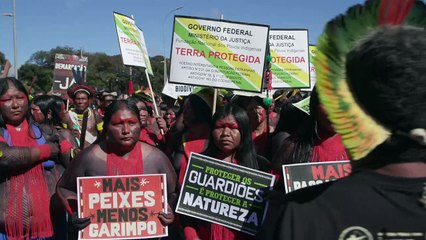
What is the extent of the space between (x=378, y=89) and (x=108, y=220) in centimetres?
247

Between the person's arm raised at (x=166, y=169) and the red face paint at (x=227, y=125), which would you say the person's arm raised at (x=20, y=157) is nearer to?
the person's arm raised at (x=166, y=169)

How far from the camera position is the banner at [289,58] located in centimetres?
780

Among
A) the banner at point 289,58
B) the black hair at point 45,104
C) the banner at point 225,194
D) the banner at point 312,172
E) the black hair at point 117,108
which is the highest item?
the banner at point 289,58

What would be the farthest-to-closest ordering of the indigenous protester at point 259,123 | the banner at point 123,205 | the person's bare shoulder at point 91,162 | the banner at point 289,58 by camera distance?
the banner at point 289,58
the indigenous protester at point 259,123
the person's bare shoulder at point 91,162
the banner at point 123,205

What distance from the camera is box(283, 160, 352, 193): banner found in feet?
9.83

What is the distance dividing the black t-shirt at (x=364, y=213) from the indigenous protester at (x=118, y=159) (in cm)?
219

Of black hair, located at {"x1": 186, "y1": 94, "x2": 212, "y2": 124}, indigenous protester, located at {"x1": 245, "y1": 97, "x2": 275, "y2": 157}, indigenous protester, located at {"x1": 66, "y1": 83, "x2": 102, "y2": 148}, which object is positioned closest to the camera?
black hair, located at {"x1": 186, "y1": 94, "x2": 212, "y2": 124}

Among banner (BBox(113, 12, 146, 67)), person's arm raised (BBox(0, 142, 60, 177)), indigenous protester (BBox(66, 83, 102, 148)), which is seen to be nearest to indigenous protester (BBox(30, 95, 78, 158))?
indigenous protester (BBox(66, 83, 102, 148))

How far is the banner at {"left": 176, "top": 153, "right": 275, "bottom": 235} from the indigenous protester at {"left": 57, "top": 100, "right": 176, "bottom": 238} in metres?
0.30

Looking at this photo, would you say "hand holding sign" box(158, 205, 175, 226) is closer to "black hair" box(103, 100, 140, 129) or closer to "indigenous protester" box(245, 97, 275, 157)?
"black hair" box(103, 100, 140, 129)

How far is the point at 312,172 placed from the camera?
9.93 feet

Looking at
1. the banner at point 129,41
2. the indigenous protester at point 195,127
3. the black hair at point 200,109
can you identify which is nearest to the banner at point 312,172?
the indigenous protester at point 195,127

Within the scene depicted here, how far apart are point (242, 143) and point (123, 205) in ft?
3.08

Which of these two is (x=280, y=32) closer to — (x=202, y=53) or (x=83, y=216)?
(x=202, y=53)
